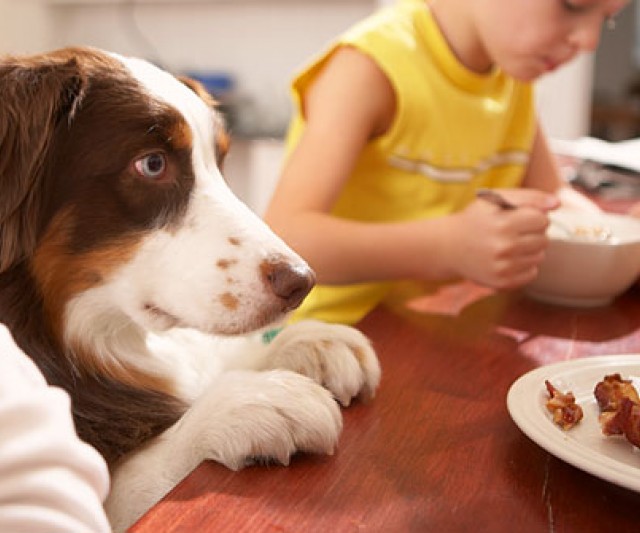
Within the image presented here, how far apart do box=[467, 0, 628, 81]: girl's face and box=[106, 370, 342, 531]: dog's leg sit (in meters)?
0.79

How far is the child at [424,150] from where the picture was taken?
108cm

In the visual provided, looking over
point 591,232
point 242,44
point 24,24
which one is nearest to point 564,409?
point 591,232

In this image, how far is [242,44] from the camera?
323cm

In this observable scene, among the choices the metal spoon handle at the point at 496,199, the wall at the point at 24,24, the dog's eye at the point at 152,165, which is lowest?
the wall at the point at 24,24

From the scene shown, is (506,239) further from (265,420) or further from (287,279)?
(265,420)

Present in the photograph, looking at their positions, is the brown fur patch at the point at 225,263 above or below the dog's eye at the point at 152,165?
below

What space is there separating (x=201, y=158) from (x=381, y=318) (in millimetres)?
291

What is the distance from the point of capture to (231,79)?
10.6 ft

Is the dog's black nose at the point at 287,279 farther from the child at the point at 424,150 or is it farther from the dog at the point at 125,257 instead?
the child at the point at 424,150

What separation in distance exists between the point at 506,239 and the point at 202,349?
386 mm

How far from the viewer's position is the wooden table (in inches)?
21.2

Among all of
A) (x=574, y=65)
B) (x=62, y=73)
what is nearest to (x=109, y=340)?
(x=62, y=73)

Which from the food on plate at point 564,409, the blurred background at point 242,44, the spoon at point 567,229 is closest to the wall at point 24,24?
the blurred background at point 242,44

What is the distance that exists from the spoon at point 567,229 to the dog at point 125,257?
32 cm
